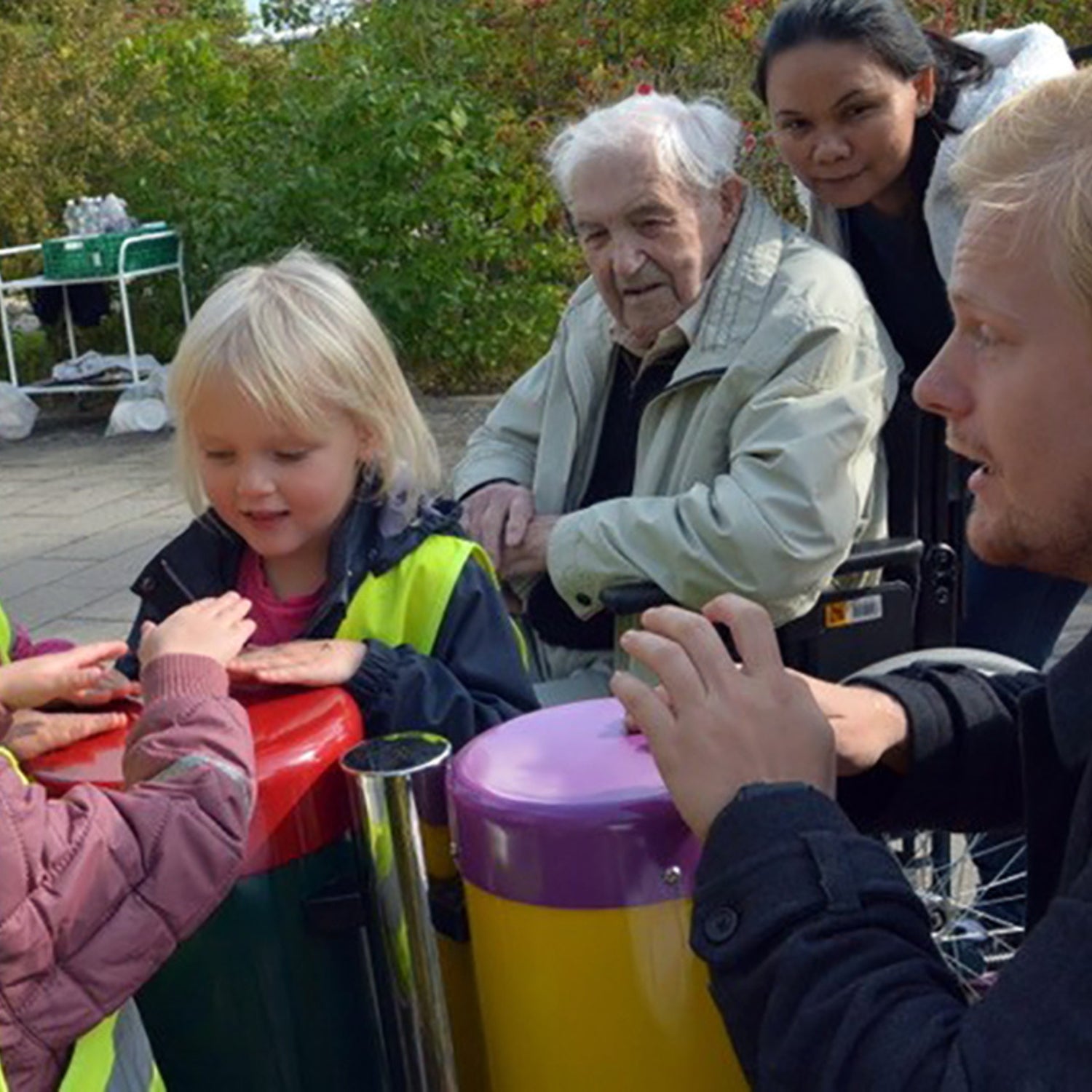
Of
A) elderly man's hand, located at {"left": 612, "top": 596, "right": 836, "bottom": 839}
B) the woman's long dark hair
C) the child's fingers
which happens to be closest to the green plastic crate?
the woman's long dark hair

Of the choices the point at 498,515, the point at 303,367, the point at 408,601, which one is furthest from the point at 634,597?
the point at 303,367

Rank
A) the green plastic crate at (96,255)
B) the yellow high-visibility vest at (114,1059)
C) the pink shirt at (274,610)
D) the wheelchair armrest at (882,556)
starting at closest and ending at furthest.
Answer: the yellow high-visibility vest at (114,1059)
the pink shirt at (274,610)
the wheelchair armrest at (882,556)
the green plastic crate at (96,255)

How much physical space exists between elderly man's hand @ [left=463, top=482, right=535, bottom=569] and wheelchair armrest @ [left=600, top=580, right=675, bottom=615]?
0.97ft

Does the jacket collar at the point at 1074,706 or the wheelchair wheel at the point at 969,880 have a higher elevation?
the jacket collar at the point at 1074,706

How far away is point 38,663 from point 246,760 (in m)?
0.38

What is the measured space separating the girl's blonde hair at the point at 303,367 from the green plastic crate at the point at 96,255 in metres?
7.07

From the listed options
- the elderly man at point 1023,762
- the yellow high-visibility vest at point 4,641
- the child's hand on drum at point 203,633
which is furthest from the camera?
the yellow high-visibility vest at point 4,641

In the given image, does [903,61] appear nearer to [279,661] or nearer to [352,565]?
[352,565]

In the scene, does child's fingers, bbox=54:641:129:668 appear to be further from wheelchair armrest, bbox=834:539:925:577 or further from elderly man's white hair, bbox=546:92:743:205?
elderly man's white hair, bbox=546:92:743:205

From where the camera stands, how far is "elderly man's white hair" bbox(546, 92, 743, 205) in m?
2.92

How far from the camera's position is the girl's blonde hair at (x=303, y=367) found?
2168 millimetres

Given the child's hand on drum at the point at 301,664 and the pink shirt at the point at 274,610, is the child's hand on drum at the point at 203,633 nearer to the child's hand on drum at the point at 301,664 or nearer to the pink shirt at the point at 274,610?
the child's hand on drum at the point at 301,664

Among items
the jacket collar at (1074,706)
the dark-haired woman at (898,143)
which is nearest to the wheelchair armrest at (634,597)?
the dark-haired woman at (898,143)

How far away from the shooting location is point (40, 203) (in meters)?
10.4
